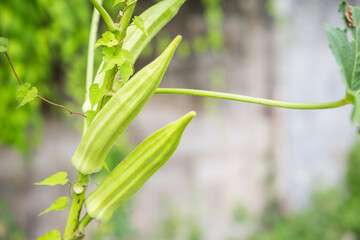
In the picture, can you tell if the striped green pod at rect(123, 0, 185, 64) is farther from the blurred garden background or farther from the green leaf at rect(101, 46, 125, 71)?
the blurred garden background

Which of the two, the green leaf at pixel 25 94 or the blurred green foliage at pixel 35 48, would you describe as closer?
the green leaf at pixel 25 94

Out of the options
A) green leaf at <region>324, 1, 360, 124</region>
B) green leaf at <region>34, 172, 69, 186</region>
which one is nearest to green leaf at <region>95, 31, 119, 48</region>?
green leaf at <region>34, 172, 69, 186</region>

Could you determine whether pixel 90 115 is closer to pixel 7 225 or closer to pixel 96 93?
pixel 96 93

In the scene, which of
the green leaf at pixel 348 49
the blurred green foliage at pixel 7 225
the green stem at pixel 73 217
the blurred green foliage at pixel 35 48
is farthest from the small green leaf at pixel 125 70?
the blurred green foliage at pixel 7 225

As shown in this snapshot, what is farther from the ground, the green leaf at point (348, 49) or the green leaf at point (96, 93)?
the green leaf at point (96, 93)

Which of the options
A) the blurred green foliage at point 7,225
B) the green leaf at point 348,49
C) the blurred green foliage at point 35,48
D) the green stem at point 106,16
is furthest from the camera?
the blurred green foliage at point 7,225

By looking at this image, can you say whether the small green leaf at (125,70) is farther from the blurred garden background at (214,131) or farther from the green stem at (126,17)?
the blurred garden background at (214,131)

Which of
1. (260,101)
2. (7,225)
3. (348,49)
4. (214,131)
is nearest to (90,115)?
(260,101)
